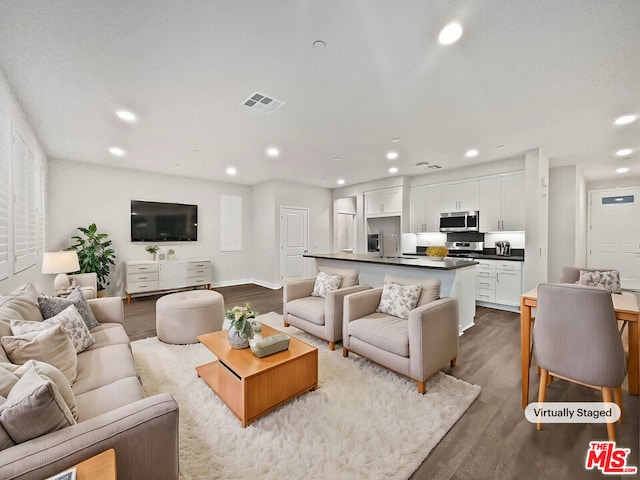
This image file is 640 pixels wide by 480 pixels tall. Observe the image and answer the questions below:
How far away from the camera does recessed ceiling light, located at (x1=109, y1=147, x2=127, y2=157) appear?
14.1 ft

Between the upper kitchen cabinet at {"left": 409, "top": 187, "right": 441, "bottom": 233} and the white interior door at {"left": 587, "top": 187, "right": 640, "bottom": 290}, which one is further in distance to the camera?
the white interior door at {"left": 587, "top": 187, "right": 640, "bottom": 290}

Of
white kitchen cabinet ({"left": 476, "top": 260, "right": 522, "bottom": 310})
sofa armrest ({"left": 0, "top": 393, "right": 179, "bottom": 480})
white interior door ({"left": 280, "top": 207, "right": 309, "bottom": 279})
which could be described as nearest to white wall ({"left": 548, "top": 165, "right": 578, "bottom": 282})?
white kitchen cabinet ({"left": 476, "top": 260, "right": 522, "bottom": 310})

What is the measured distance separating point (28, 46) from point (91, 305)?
2154 millimetres

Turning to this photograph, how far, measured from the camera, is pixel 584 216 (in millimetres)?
6664

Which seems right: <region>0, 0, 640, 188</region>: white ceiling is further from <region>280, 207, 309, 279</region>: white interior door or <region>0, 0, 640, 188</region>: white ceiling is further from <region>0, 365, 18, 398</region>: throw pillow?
<region>280, 207, 309, 279</region>: white interior door

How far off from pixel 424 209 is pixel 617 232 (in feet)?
15.6

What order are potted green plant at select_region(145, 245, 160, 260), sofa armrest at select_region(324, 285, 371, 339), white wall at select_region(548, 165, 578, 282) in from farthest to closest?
potted green plant at select_region(145, 245, 160, 260) < white wall at select_region(548, 165, 578, 282) < sofa armrest at select_region(324, 285, 371, 339)

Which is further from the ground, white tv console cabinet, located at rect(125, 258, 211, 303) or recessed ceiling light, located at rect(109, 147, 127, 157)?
recessed ceiling light, located at rect(109, 147, 127, 157)

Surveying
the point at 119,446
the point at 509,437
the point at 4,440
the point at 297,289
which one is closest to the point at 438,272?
the point at 509,437

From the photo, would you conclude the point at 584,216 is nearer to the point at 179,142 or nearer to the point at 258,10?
the point at 258,10

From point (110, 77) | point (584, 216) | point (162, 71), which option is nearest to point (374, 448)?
point (162, 71)

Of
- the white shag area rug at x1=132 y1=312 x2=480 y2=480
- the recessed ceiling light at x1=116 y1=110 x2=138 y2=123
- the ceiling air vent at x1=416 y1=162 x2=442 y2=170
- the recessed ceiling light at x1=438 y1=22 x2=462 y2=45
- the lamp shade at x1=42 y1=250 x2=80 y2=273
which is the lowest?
the white shag area rug at x1=132 y1=312 x2=480 y2=480

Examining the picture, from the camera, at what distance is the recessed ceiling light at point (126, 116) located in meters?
3.00

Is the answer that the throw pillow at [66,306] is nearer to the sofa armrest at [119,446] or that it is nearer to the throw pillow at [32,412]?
the throw pillow at [32,412]
